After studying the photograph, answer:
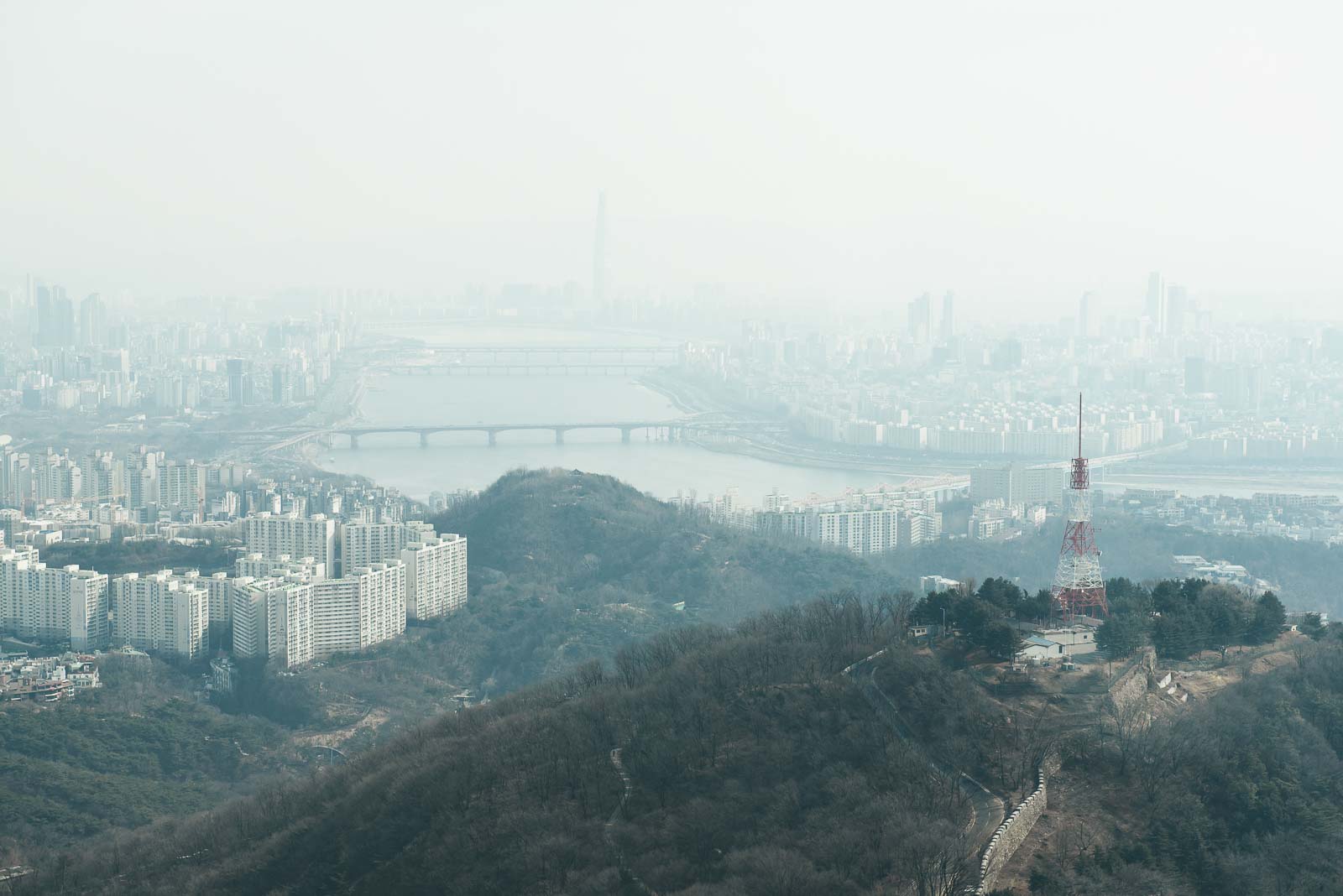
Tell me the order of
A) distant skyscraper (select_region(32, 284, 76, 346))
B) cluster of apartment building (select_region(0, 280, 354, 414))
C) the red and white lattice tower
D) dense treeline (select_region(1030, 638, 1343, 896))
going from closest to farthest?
dense treeline (select_region(1030, 638, 1343, 896)), the red and white lattice tower, cluster of apartment building (select_region(0, 280, 354, 414)), distant skyscraper (select_region(32, 284, 76, 346))

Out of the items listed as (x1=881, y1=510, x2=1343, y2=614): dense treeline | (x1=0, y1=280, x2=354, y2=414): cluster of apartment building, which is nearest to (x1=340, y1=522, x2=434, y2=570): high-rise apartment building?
(x1=881, y1=510, x2=1343, y2=614): dense treeline

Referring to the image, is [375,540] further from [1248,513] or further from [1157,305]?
[1157,305]

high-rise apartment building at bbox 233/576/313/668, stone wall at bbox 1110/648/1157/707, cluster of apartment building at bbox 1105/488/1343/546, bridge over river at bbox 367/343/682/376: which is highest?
bridge over river at bbox 367/343/682/376

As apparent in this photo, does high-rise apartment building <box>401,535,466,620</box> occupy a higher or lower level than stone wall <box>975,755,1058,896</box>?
lower

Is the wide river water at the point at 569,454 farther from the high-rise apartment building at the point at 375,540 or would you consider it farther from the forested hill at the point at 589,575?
the high-rise apartment building at the point at 375,540

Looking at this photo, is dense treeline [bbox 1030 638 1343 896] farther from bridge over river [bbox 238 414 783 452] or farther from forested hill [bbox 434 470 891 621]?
bridge over river [bbox 238 414 783 452]
